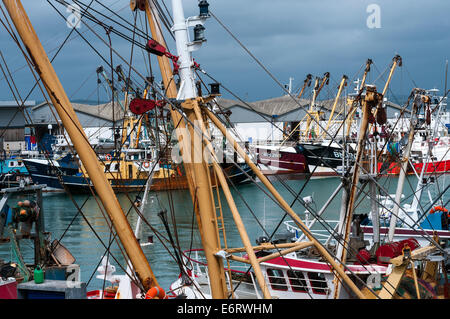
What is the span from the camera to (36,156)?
4519 centimetres

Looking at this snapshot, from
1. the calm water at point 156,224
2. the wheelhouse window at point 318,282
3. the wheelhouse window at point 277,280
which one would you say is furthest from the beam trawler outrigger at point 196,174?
the wheelhouse window at point 277,280

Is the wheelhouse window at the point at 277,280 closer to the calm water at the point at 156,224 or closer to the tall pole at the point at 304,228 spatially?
the calm water at the point at 156,224

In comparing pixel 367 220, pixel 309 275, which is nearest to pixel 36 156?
pixel 367 220

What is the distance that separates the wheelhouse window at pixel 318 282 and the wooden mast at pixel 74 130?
12.4 feet

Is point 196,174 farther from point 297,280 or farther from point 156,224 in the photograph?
point 156,224

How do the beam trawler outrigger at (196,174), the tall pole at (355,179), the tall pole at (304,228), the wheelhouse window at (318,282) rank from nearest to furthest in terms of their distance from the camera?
the tall pole at (304,228) → the beam trawler outrigger at (196,174) → the tall pole at (355,179) → the wheelhouse window at (318,282)

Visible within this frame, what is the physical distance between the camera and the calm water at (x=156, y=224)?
663 inches

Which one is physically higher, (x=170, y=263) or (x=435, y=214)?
(x=435, y=214)

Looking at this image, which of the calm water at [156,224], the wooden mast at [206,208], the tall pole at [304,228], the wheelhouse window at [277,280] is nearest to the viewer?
the tall pole at [304,228]

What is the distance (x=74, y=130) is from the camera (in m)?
8.80

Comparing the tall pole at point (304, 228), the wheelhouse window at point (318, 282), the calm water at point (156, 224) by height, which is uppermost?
the tall pole at point (304, 228)

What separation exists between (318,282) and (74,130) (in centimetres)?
557

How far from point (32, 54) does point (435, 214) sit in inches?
477

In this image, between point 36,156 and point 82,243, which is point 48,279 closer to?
point 82,243
